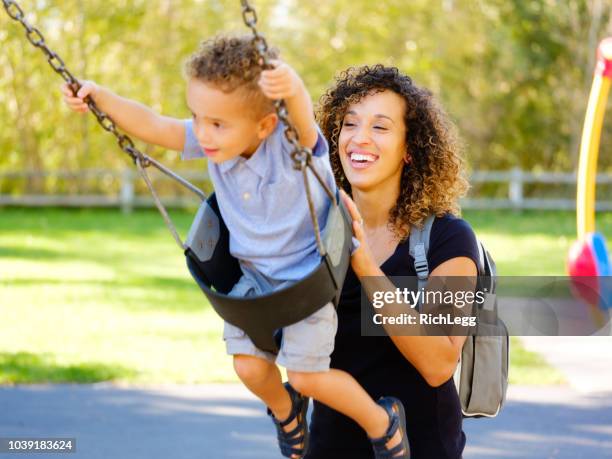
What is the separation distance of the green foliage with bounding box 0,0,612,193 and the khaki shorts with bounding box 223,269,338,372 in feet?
48.6

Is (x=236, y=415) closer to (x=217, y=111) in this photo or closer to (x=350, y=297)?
(x=350, y=297)

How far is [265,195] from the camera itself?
235 cm

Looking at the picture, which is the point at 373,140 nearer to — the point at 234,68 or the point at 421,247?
A: the point at 421,247

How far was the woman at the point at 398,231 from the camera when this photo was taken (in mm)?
2723

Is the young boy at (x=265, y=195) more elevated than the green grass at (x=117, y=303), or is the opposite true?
the green grass at (x=117, y=303)

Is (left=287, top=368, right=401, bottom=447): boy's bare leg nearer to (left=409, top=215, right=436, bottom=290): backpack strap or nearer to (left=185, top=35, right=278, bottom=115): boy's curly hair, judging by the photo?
(left=409, top=215, right=436, bottom=290): backpack strap

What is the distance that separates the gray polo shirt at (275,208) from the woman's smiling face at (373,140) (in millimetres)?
419

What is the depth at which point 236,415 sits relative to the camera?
17.0 feet

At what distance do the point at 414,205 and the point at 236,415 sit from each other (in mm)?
2625

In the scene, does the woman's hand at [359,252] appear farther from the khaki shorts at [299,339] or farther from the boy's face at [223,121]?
the boy's face at [223,121]

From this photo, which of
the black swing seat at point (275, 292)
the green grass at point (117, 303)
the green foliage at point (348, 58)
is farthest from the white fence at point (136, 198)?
the black swing seat at point (275, 292)

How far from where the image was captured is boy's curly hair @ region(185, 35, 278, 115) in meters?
2.24

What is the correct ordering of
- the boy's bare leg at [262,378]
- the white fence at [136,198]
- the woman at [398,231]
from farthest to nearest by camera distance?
the white fence at [136,198] < the woman at [398,231] < the boy's bare leg at [262,378]

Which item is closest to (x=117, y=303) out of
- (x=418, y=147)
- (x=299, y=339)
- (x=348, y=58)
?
(x=418, y=147)
